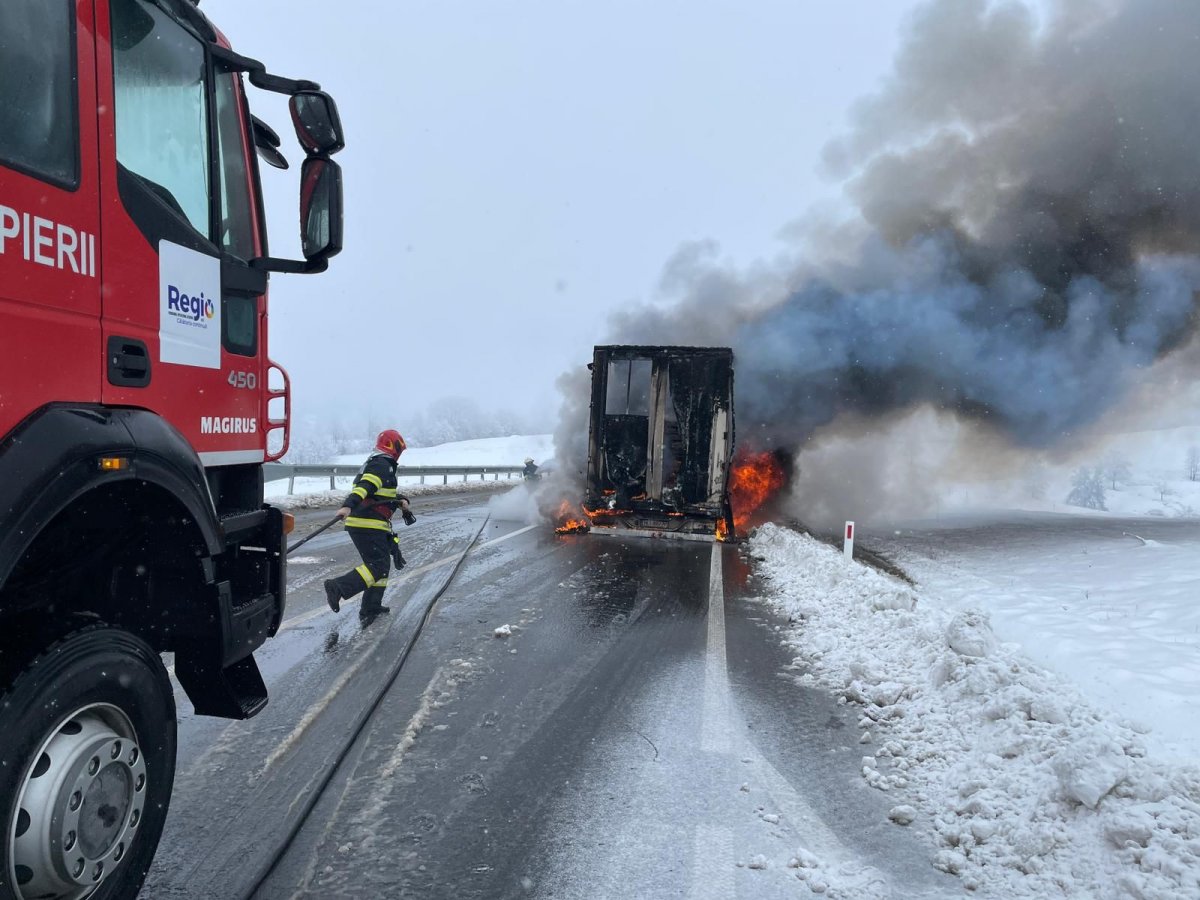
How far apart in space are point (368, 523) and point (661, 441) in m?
6.96

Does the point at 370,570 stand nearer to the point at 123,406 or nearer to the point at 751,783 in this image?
the point at 751,783

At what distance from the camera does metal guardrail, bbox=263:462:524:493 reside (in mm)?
16672

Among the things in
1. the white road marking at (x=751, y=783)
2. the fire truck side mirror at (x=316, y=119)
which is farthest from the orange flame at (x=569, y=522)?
the fire truck side mirror at (x=316, y=119)

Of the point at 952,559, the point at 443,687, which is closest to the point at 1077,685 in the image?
the point at 443,687

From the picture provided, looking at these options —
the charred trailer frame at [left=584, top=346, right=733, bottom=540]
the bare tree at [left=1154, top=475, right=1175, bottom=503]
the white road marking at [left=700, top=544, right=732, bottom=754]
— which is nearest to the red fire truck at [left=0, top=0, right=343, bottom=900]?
the white road marking at [left=700, top=544, right=732, bottom=754]

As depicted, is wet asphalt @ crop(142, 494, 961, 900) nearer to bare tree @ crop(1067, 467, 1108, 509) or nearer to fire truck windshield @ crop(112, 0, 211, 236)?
fire truck windshield @ crop(112, 0, 211, 236)

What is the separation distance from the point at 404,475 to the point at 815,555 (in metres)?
18.8

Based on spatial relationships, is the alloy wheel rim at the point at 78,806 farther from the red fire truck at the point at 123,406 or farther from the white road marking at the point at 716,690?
the white road marking at the point at 716,690

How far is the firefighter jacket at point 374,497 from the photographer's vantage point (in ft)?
20.7

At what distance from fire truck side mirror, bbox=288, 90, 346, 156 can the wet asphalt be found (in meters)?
2.75

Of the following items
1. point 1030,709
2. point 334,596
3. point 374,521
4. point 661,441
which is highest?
point 661,441

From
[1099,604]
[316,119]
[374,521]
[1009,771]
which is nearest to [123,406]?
[316,119]

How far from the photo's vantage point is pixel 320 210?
3.03 metres

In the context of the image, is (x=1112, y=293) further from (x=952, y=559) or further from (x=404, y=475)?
(x=404, y=475)
